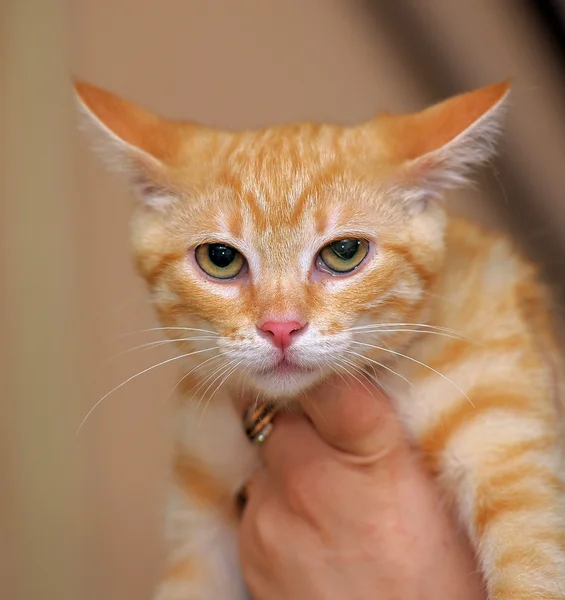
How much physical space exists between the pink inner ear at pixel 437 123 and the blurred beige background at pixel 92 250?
0.37 metres

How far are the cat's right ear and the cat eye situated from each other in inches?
4.3

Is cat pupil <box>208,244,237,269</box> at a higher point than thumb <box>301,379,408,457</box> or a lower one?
higher

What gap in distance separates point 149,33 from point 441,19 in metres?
0.89

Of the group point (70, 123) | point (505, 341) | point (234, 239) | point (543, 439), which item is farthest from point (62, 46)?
point (543, 439)

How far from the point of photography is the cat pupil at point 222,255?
2.72 ft

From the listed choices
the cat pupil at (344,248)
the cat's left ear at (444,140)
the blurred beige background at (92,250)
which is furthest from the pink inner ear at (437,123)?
the blurred beige background at (92,250)

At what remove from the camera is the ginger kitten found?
774mm

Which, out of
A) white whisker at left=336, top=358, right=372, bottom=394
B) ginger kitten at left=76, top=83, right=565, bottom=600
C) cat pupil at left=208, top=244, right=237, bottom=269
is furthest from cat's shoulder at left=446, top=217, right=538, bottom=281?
cat pupil at left=208, top=244, right=237, bottom=269

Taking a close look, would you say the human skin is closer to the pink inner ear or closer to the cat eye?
the cat eye

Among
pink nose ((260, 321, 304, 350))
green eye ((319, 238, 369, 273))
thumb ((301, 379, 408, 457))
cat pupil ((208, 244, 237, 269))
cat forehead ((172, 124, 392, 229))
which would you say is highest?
cat forehead ((172, 124, 392, 229))

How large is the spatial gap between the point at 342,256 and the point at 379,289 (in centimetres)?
6

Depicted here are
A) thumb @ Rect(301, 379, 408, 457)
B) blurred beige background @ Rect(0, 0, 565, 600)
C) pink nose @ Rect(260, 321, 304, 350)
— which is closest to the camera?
pink nose @ Rect(260, 321, 304, 350)

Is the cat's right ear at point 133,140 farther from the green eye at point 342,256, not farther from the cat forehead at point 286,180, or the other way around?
the green eye at point 342,256

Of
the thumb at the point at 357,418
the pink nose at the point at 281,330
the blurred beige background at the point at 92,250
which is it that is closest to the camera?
the pink nose at the point at 281,330
